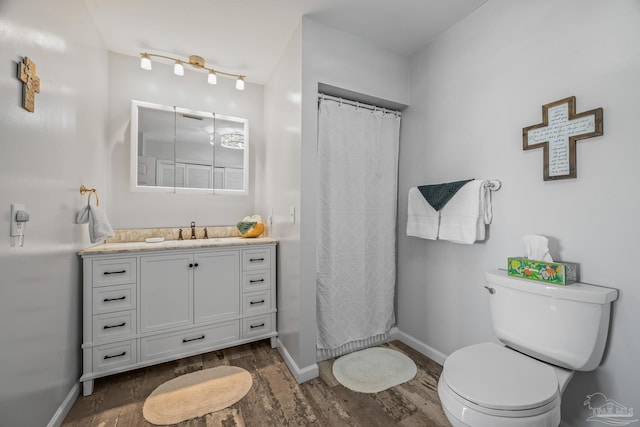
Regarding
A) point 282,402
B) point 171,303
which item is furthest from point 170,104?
point 282,402

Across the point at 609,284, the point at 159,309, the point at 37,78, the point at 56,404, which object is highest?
the point at 37,78

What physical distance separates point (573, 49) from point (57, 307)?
2.99 metres

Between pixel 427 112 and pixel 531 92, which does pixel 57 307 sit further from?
pixel 531 92

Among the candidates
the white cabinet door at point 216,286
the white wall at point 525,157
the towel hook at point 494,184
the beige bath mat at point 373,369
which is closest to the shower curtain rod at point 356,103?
the white wall at point 525,157

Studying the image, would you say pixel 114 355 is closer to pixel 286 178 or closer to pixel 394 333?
pixel 286 178

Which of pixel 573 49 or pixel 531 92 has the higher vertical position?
pixel 573 49

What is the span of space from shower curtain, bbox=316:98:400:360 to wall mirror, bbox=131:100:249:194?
1.04 m

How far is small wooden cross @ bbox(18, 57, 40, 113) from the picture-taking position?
106cm

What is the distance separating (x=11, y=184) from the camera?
1.02 metres

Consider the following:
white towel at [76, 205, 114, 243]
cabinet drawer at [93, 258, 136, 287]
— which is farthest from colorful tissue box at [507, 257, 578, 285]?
white towel at [76, 205, 114, 243]

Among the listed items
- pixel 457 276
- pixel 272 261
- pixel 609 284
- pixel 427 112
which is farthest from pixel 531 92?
pixel 272 261

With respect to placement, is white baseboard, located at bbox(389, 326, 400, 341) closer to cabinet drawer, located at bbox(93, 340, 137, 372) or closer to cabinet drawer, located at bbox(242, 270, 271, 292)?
cabinet drawer, located at bbox(242, 270, 271, 292)

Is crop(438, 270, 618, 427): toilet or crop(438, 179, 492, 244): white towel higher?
crop(438, 179, 492, 244): white towel

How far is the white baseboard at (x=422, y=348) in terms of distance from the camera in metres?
1.93
